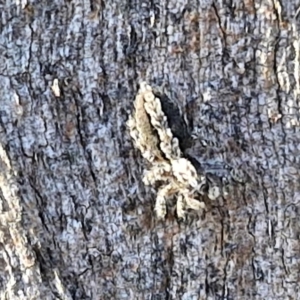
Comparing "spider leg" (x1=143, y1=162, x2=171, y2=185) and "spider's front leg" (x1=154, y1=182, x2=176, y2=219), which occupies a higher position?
"spider leg" (x1=143, y1=162, x2=171, y2=185)

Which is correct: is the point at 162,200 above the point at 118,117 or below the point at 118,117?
below

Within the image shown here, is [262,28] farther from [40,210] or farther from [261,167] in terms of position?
[40,210]

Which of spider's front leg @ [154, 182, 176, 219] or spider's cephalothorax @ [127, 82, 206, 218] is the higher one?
spider's cephalothorax @ [127, 82, 206, 218]

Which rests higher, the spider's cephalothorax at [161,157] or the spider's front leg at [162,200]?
the spider's cephalothorax at [161,157]
